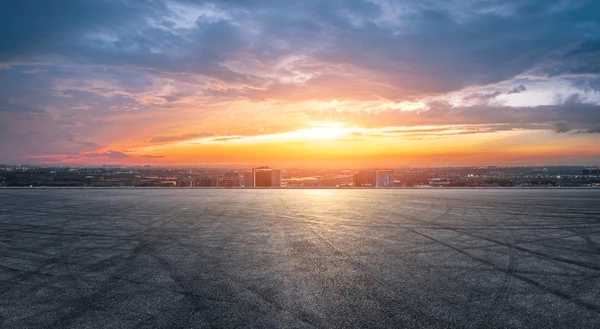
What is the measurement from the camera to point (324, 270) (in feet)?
25.7

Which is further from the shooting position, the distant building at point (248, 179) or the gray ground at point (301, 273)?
the distant building at point (248, 179)

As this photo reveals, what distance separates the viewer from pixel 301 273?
7605 millimetres

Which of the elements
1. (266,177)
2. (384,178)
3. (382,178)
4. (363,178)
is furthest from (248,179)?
(384,178)

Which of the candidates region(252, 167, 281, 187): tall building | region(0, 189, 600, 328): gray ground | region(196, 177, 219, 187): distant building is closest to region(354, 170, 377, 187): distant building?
region(252, 167, 281, 187): tall building

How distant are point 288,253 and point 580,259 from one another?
7072mm

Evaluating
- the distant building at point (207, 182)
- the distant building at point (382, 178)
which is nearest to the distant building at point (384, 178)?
the distant building at point (382, 178)

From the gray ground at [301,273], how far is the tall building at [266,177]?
75.0 feet

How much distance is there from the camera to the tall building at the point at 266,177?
123 feet

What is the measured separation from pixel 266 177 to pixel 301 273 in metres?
30.7

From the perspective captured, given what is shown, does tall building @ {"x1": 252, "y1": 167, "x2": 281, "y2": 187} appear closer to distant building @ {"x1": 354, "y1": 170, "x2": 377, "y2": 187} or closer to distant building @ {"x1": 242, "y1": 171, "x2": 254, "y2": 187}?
distant building @ {"x1": 242, "y1": 171, "x2": 254, "y2": 187}

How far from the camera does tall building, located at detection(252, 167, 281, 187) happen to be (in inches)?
1475

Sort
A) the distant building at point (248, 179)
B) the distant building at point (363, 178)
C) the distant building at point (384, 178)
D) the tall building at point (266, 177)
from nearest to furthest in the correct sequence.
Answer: the distant building at point (384, 178) → the tall building at point (266, 177) → the distant building at point (363, 178) → the distant building at point (248, 179)

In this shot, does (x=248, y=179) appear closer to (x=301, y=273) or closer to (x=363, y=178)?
(x=363, y=178)

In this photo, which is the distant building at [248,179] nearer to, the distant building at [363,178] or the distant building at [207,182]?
the distant building at [207,182]
